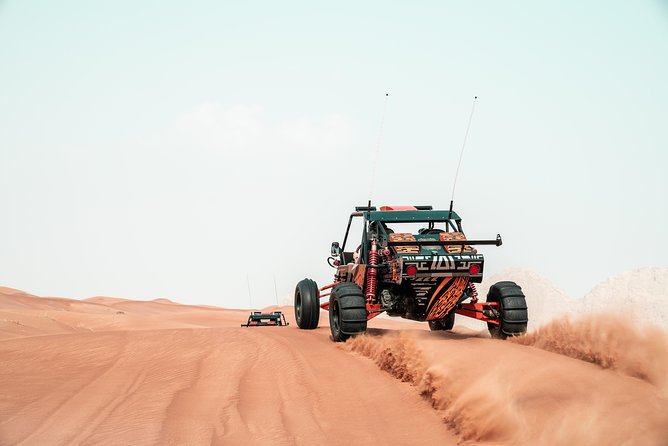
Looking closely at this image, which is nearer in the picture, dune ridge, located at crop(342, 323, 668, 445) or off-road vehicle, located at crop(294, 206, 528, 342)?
dune ridge, located at crop(342, 323, 668, 445)

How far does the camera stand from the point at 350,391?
7.62 metres

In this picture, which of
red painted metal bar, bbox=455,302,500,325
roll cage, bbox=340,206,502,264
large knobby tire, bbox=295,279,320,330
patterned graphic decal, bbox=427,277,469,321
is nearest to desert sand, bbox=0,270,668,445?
red painted metal bar, bbox=455,302,500,325

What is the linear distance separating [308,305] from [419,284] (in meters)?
4.13

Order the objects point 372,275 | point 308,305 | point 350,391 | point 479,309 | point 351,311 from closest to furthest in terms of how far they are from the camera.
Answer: point 350,391
point 351,311
point 479,309
point 372,275
point 308,305

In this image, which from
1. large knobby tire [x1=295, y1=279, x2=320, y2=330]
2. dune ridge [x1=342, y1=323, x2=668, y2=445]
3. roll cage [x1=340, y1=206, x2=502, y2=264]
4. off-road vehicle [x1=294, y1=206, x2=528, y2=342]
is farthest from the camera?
large knobby tire [x1=295, y1=279, x2=320, y2=330]

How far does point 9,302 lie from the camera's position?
2628 cm

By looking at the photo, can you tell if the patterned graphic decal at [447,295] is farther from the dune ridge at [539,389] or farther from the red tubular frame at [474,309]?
the dune ridge at [539,389]

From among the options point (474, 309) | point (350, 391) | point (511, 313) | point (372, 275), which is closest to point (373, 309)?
point (372, 275)

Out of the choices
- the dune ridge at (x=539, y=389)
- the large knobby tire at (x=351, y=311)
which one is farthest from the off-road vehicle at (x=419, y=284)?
the dune ridge at (x=539, y=389)

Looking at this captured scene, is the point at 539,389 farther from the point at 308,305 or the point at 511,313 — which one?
the point at 308,305

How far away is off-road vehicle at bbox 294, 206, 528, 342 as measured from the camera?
10.5 m

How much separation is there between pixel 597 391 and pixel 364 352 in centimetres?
423

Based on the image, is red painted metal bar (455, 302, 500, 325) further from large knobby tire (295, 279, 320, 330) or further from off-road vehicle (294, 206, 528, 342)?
large knobby tire (295, 279, 320, 330)

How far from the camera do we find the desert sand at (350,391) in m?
5.65
